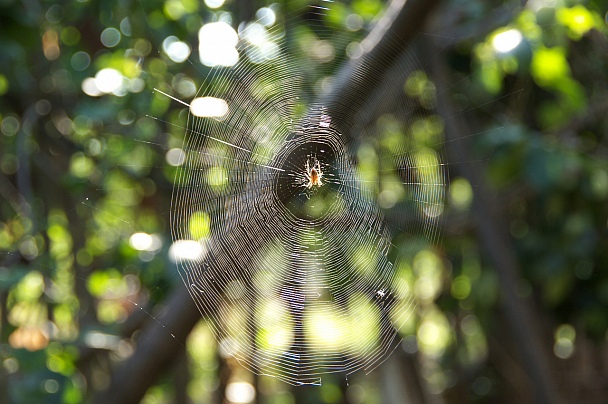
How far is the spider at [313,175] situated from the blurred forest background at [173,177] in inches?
10.4

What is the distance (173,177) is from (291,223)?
1.60 ft

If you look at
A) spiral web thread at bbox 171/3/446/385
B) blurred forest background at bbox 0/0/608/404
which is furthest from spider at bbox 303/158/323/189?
blurred forest background at bbox 0/0/608/404

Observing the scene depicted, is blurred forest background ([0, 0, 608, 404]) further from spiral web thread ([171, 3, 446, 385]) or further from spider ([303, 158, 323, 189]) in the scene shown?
spider ([303, 158, 323, 189])

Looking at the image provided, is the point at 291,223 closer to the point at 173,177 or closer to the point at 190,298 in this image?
the point at 173,177

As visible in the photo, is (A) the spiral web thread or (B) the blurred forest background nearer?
(B) the blurred forest background

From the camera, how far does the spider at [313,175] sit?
270 cm

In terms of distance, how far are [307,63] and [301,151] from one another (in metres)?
0.31

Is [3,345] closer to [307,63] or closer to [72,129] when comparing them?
[72,129]

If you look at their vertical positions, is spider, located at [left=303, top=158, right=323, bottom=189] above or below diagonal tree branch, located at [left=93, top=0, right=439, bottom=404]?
above

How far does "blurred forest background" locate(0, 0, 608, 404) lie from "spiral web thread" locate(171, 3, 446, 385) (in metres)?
0.14

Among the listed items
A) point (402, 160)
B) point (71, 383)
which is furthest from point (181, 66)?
point (71, 383)

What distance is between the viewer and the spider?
106 inches

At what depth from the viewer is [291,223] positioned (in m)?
2.87

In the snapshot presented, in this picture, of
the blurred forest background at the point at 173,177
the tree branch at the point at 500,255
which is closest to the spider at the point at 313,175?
the blurred forest background at the point at 173,177
